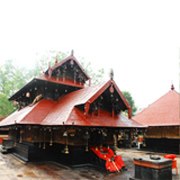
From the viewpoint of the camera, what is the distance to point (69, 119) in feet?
31.4

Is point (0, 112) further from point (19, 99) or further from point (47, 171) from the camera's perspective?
point (47, 171)

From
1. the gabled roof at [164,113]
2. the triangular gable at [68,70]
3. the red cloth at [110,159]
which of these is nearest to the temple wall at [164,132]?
the gabled roof at [164,113]

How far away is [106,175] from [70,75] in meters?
8.58

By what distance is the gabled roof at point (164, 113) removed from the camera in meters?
17.7

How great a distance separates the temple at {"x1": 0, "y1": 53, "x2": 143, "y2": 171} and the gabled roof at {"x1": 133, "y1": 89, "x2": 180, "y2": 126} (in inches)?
264

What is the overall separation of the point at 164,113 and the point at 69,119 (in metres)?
12.3

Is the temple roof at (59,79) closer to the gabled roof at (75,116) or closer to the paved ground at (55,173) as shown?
the gabled roof at (75,116)

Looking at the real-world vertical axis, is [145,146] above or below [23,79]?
below

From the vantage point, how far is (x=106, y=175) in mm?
9117

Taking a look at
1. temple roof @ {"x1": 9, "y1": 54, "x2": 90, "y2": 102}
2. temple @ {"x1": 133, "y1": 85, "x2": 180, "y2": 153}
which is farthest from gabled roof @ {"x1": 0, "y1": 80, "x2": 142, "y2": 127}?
temple @ {"x1": 133, "y1": 85, "x2": 180, "y2": 153}

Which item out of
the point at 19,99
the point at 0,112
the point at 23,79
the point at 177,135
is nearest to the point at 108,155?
the point at 177,135

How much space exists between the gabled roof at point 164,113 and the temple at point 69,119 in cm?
669

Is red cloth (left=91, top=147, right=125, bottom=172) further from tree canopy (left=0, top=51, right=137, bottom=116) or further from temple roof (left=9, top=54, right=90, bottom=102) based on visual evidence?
tree canopy (left=0, top=51, right=137, bottom=116)

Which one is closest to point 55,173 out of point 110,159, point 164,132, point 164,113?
point 110,159
